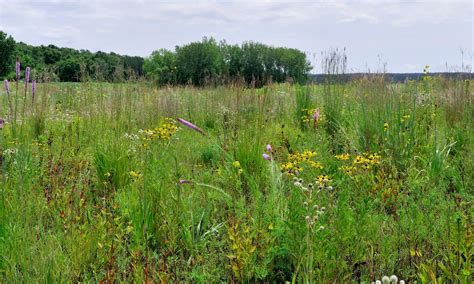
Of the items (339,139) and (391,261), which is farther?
(339,139)

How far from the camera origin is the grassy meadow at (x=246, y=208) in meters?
2.11

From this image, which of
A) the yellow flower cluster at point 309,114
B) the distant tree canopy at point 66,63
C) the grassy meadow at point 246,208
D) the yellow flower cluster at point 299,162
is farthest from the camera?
the distant tree canopy at point 66,63

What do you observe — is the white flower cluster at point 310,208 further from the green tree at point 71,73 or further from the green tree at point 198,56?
the green tree at point 198,56

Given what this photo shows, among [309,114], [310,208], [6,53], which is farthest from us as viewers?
[6,53]

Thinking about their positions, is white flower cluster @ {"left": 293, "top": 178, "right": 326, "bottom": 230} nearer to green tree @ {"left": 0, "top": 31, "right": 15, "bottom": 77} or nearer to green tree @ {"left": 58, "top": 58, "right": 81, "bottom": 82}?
green tree @ {"left": 58, "top": 58, "right": 81, "bottom": 82}

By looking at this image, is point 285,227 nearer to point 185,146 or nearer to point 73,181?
point 73,181

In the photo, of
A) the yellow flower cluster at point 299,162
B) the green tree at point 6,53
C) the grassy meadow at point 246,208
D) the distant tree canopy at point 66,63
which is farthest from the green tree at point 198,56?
the yellow flower cluster at point 299,162

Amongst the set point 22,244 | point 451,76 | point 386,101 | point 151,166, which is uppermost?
point 451,76

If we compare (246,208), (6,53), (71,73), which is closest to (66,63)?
(71,73)

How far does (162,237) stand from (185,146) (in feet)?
9.18

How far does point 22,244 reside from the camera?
2090mm

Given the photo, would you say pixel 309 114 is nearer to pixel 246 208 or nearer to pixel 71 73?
pixel 246 208

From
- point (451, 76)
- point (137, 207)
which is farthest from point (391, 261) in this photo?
point (451, 76)

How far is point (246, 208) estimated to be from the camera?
2867mm
